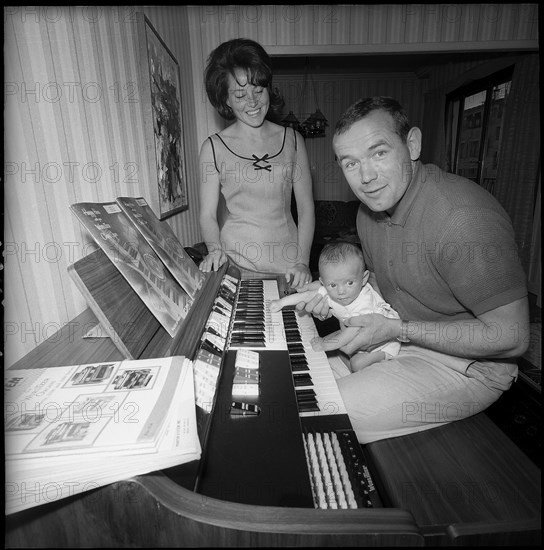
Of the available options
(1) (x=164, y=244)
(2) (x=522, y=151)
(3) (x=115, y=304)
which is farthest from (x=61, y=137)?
(2) (x=522, y=151)

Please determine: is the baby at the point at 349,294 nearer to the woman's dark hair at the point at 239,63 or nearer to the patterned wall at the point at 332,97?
the woman's dark hair at the point at 239,63

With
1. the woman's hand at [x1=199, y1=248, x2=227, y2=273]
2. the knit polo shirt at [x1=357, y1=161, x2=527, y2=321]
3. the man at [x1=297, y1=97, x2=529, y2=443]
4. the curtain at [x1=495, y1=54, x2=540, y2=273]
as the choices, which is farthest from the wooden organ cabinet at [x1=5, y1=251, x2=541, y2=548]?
the curtain at [x1=495, y1=54, x2=540, y2=273]

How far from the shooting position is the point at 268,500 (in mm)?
650

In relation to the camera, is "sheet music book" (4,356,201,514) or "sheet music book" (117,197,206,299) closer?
"sheet music book" (4,356,201,514)

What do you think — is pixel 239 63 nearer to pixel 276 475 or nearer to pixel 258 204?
pixel 258 204

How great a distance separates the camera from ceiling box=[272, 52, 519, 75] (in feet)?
22.3

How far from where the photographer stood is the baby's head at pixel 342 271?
1.47 m

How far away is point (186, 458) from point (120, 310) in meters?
0.48

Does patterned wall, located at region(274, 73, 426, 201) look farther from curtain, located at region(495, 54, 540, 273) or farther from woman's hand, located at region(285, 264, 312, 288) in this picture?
woman's hand, located at region(285, 264, 312, 288)

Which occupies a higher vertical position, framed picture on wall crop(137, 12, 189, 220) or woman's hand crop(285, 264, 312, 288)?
framed picture on wall crop(137, 12, 189, 220)

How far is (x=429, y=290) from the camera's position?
132 centimetres

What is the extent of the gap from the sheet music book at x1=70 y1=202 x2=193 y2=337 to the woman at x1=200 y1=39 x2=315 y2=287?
2.13 ft

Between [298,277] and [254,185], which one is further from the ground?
[254,185]

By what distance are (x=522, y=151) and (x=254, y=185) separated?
17.0ft
